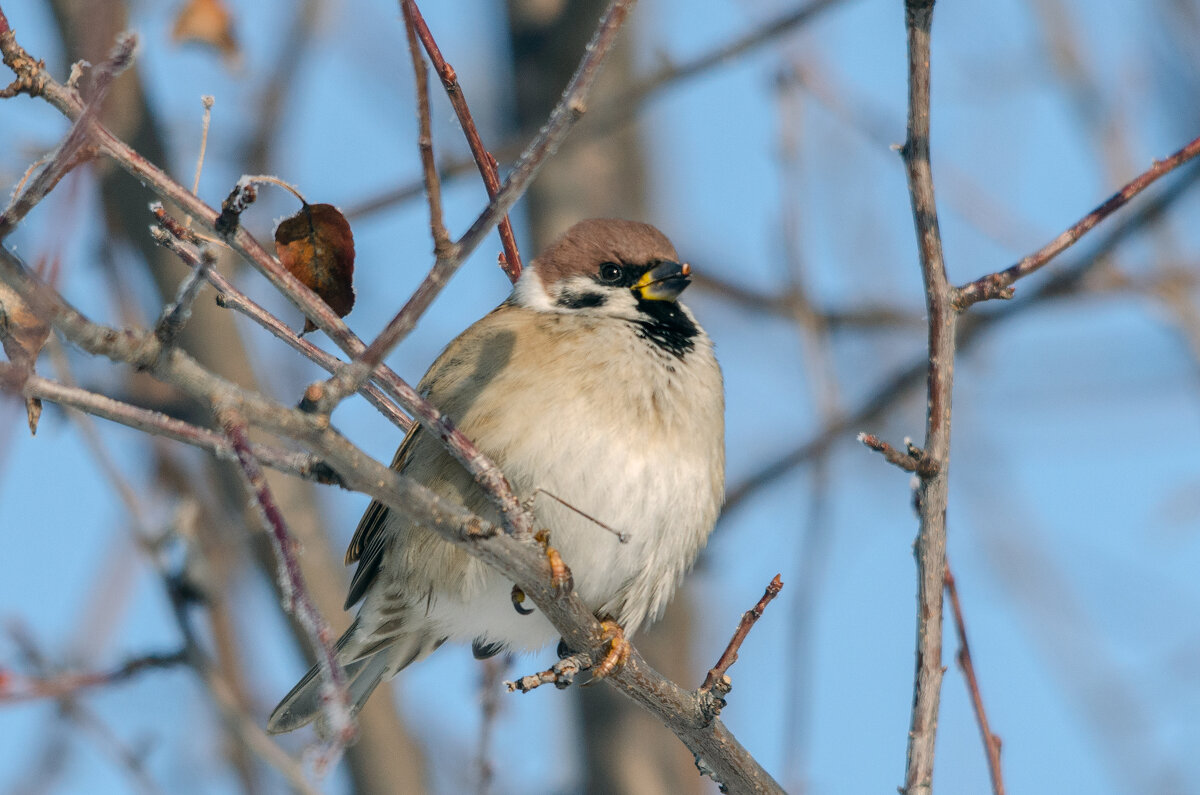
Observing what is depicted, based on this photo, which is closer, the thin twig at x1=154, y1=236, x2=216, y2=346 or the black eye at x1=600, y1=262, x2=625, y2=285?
the thin twig at x1=154, y1=236, x2=216, y2=346

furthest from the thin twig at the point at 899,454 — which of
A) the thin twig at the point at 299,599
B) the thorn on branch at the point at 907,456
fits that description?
the thin twig at the point at 299,599

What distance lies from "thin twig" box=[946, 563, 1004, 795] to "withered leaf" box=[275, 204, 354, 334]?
4.56ft

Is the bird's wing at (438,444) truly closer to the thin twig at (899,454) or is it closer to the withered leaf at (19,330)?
the thin twig at (899,454)

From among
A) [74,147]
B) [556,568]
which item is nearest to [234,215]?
[74,147]

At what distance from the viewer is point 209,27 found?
13.6ft

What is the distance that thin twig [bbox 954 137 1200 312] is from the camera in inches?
90.3

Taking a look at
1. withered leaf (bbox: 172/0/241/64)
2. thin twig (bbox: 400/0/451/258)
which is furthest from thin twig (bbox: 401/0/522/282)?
withered leaf (bbox: 172/0/241/64)

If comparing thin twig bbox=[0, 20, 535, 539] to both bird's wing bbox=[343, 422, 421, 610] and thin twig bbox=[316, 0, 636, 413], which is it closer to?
thin twig bbox=[316, 0, 636, 413]

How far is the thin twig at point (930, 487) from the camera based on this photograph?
232 centimetres

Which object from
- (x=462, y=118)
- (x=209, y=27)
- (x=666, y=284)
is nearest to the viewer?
(x=462, y=118)

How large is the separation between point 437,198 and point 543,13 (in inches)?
169

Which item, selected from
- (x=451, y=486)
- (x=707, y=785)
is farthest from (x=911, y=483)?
(x=707, y=785)

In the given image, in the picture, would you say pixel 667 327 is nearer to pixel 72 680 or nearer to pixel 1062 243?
pixel 1062 243

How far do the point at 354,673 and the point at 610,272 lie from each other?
158 centimetres
